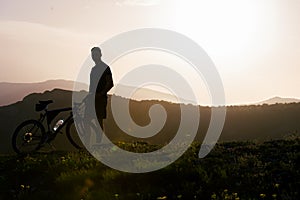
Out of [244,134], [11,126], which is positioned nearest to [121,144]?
[244,134]

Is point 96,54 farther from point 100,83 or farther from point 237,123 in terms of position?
point 237,123

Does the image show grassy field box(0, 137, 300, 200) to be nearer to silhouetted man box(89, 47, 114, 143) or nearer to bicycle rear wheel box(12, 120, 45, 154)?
bicycle rear wheel box(12, 120, 45, 154)

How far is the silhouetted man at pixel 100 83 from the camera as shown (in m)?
14.9

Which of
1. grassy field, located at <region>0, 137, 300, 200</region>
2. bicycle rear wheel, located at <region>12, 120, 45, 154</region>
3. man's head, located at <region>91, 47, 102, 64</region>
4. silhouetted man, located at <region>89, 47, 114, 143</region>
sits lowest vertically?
grassy field, located at <region>0, 137, 300, 200</region>

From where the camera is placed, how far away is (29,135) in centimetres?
1507

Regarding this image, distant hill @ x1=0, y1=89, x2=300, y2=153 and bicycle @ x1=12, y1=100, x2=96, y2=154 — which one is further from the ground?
distant hill @ x1=0, y1=89, x2=300, y2=153

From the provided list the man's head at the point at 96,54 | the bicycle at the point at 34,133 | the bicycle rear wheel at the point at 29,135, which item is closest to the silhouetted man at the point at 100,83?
the man's head at the point at 96,54

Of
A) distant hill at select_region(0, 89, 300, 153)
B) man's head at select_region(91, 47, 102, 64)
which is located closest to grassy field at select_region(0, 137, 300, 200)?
man's head at select_region(91, 47, 102, 64)

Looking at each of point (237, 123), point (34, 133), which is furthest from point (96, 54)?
point (237, 123)

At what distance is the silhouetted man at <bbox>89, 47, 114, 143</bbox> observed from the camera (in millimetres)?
14938

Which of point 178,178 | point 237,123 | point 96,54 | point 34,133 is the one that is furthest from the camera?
point 237,123

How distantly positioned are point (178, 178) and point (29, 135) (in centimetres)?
674

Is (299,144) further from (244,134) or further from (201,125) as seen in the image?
(201,125)

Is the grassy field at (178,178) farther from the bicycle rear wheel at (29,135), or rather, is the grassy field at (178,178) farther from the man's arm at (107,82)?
the man's arm at (107,82)
